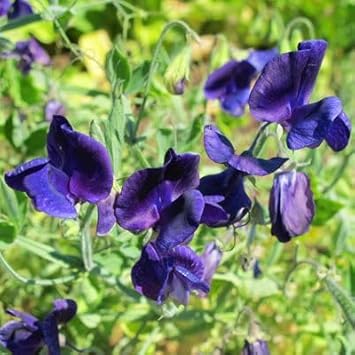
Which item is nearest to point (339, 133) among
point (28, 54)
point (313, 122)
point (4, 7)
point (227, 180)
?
point (313, 122)

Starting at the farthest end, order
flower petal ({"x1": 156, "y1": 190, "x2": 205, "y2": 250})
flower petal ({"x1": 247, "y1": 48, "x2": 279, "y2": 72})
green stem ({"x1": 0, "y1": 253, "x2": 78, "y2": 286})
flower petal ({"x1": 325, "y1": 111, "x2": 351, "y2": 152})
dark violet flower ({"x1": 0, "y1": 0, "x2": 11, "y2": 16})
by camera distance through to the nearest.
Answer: flower petal ({"x1": 247, "y1": 48, "x2": 279, "y2": 72}), dark violet flower ({"x1": 0, "y1": 0, "x2": 11, "y2": 16}), green stem ({"x1": 0, "y1": 253, "x2": 78, "y2": 286}), flower petal ({"x1": 325, "y1": 111, "x2": 351, "y2": 152}), flower petal ({"x1": 156, "y1": 190, "x2": 205, "y2": 250})

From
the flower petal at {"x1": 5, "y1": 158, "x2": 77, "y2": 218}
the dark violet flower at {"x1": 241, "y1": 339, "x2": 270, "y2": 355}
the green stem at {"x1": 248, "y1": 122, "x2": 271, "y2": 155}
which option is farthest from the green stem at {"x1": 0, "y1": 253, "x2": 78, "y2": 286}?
the green stem at {"x1": 248, "y1": 122, "x2": 271, "y2": 155}

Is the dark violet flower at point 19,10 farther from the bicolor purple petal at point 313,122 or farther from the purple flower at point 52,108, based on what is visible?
the bicolor purple petal at point 313,122

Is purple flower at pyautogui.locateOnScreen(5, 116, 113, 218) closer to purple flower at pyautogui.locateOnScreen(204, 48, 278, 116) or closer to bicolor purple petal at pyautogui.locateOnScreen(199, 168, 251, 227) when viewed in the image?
bicolor purple petal at pyautogui.locateOnScreen(199, 168, 251, 227)

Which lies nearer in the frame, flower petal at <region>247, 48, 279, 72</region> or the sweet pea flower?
the sweet pea flower

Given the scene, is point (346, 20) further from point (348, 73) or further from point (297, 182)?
point (297, 182)

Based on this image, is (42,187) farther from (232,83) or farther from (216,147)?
(232,83)

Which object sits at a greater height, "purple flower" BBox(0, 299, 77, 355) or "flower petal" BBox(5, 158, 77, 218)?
"flower petal" BBox(5, 158, 77, 218)
